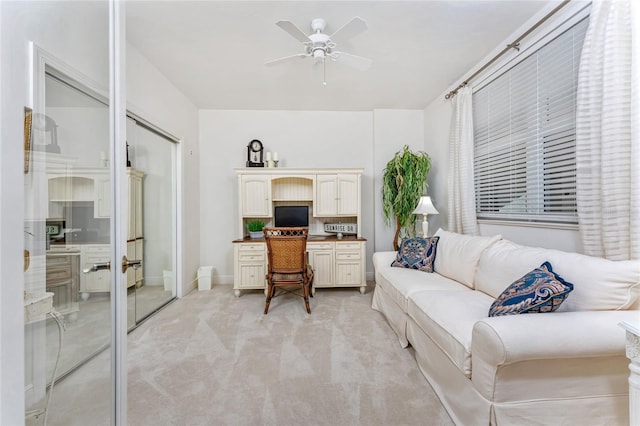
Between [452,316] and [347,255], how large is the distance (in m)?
2.20

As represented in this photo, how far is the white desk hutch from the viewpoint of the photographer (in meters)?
3.66

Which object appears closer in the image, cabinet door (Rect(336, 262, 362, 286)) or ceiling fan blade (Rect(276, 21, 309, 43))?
ceiling fan blade (Rect(276, 21, 309, 43))

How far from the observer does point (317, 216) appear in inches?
157

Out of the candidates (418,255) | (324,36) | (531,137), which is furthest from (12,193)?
(531,137)

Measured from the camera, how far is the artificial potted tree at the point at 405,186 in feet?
12.0

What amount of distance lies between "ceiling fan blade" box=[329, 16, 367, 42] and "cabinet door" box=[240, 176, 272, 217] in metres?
2.22

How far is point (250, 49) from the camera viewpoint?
2566 mm

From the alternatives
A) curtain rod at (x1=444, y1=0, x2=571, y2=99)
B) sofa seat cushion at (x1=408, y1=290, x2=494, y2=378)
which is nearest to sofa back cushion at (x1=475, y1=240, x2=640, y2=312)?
sofa seat cushion at (x1=408, y1=290, x2=494, y2=378)

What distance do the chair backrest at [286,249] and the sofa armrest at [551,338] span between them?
2009 mm

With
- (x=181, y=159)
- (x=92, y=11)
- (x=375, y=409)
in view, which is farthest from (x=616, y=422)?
(x=181, y=159)

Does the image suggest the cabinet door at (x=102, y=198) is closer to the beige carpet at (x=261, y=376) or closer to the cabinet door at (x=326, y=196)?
the beige carpet at (x=261, y=376)

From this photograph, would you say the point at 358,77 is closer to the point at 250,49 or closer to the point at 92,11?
the point at 250,49

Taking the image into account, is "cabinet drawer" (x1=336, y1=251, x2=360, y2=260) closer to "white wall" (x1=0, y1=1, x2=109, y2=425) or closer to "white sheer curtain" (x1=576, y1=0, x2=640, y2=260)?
"white sheer curtain" (x1=576, y1=0, x2=640, y2=260)

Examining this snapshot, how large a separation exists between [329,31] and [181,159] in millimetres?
2511
